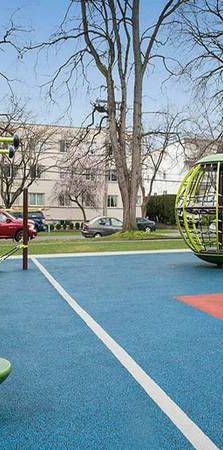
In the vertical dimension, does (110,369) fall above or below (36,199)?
below

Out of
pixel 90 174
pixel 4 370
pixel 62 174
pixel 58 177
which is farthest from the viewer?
pixel 58 177

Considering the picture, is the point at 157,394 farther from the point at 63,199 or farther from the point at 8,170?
the point at 63,199

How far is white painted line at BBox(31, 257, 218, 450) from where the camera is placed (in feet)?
8.79

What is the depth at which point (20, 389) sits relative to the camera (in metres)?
3.45

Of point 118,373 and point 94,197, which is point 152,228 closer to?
point 94,197

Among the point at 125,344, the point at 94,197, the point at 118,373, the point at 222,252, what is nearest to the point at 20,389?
the point at 118,373

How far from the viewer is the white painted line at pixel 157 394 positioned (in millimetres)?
2678

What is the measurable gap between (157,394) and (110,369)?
644 millimetres

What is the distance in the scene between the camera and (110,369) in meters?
3.88

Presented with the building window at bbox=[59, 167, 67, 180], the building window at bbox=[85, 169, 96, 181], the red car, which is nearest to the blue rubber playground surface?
the red car

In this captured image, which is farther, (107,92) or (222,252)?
(107,92)

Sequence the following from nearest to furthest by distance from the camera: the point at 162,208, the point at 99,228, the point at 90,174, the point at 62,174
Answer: the point at 99,228 → the point at 162,208 → the point at 90,174 → the point at 62,174

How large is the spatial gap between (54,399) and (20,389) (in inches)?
13.2

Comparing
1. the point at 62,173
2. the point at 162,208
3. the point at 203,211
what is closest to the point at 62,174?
the point at 62,173
